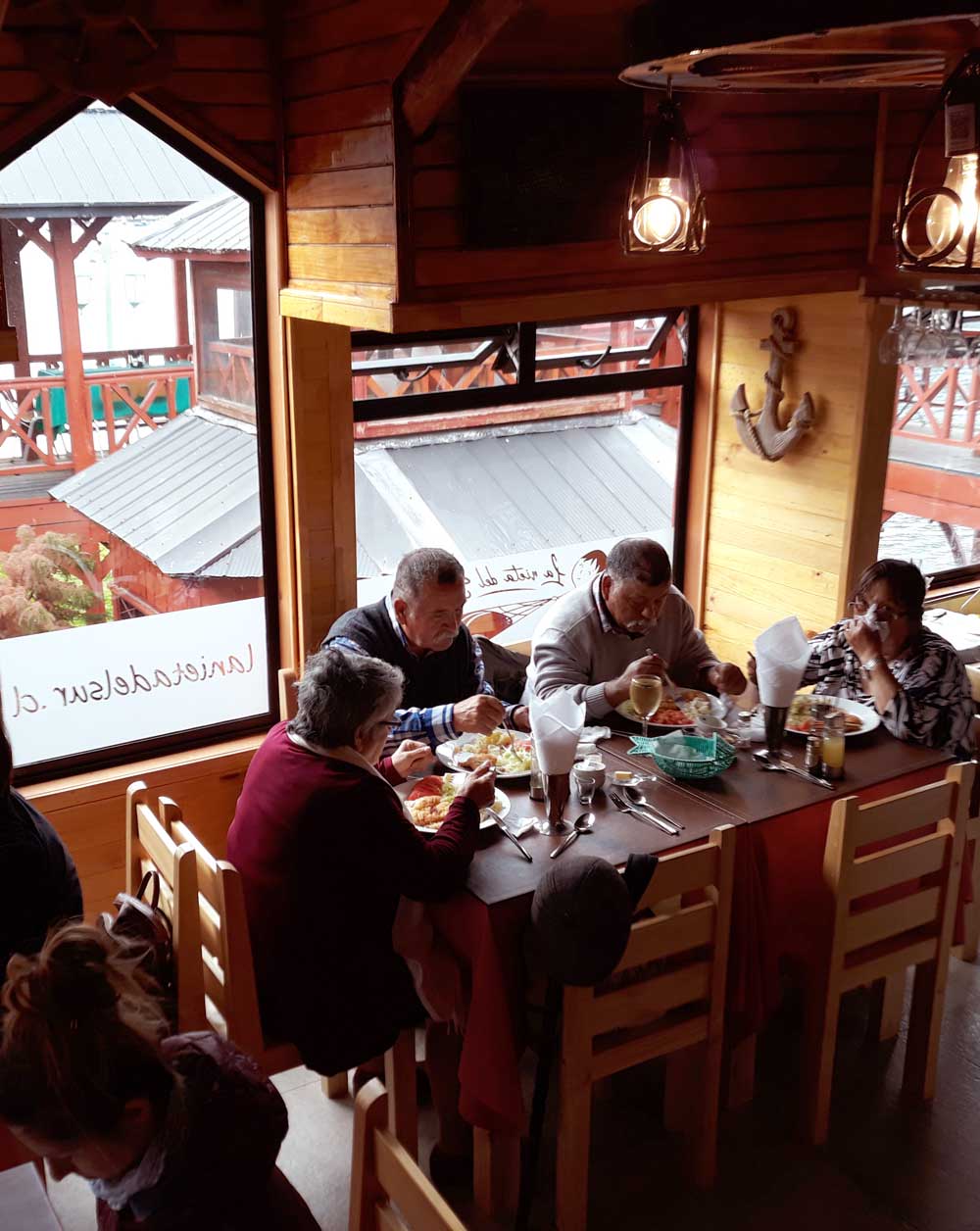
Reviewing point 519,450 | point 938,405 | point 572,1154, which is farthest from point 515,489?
point 572,1154

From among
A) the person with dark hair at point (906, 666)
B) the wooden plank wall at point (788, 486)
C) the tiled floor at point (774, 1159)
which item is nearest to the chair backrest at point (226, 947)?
the tiled floor at point (774, 1159)

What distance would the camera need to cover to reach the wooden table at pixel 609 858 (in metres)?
2.67

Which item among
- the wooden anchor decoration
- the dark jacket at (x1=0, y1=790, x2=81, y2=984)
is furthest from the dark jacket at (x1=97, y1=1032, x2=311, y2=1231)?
the wooden anchor decoration

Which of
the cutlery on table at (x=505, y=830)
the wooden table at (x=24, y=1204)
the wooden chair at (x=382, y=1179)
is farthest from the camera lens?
the cutlery on table at (x=505, y=830)

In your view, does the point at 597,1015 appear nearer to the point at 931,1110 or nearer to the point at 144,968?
the point at 144,968

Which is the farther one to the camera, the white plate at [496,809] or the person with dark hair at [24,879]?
the white plate at [496,809]

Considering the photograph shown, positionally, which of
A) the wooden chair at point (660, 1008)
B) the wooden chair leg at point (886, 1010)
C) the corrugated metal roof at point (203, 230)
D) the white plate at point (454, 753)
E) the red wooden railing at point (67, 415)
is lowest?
the wooden chair leg at point (886, 1010)

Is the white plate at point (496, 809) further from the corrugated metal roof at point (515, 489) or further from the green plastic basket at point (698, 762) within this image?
the corrugated metal roof at point (515, 489)

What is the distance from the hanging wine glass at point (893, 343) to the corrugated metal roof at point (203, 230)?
2.30m

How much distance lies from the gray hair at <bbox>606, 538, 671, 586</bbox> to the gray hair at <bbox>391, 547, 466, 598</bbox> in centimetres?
53

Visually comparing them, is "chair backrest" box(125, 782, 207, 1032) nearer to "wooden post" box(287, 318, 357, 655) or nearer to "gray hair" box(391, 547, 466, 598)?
"gray hair" box(391, 547, 466, 598)

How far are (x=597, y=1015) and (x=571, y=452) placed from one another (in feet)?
8.50

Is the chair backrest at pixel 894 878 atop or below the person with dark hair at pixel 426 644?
below

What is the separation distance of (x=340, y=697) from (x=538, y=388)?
2.21m
